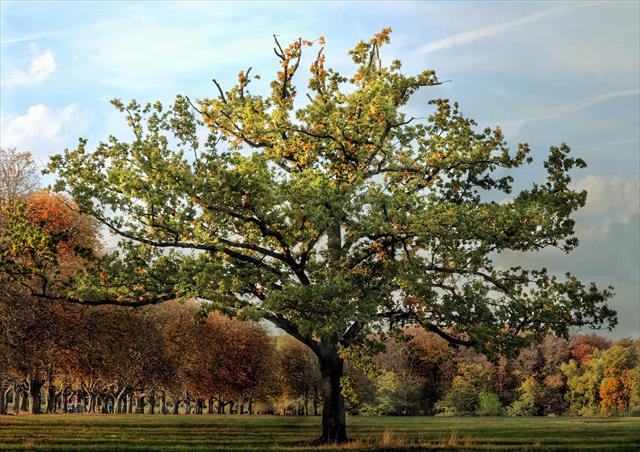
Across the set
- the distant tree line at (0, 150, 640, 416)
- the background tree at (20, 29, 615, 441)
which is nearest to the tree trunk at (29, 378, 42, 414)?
the distant tree line at (0, 150, 640, 416)

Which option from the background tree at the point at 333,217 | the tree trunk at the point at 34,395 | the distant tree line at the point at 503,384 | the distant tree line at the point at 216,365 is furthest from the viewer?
the distant tree line at the point at 503,384

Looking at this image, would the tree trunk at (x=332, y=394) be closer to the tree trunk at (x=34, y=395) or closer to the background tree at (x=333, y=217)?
the background tree at (x=333, y=217)

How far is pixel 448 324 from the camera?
115 ft

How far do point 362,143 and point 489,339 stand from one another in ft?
35.4

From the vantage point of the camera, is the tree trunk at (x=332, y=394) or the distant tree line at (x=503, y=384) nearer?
the tree trunk at (x=332, y=394)

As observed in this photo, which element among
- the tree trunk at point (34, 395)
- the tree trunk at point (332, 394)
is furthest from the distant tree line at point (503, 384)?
the tree trunk at point (332, 394)

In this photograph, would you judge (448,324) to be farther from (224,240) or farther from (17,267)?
(17,267)

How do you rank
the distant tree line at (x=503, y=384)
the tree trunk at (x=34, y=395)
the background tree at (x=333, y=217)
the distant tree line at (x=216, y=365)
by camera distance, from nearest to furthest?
1. the background tree at (x=333, y=217)
2. the distant tree line at (x=216, y=365)
3. the tree trunk at (x=34, y=395)
4. the distant tree line at (x=503, y=384)

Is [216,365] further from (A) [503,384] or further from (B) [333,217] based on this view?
(B) [333,217]

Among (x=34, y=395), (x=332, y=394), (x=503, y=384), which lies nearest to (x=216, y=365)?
(x=34, y=395)

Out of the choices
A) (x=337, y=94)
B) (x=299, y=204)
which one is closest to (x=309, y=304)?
(x=299, y=204)

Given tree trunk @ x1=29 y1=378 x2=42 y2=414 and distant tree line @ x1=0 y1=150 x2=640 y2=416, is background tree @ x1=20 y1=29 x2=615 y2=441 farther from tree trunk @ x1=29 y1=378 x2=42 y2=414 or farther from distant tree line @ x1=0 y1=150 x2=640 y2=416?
tree trunk @ x1=29 y1=378 x2=42 y2=414

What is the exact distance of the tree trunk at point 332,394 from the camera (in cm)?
3616

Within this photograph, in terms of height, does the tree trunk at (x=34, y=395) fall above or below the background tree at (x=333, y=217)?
below
